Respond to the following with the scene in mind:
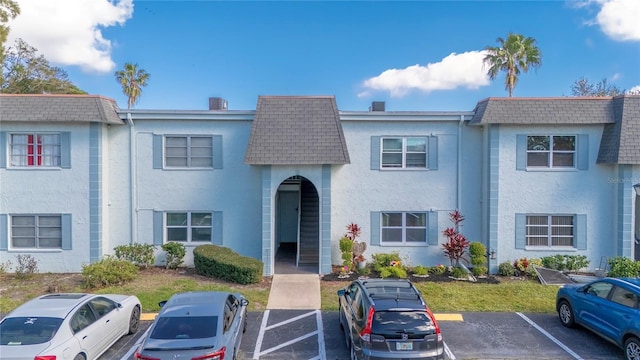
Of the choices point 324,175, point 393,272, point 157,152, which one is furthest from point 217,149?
point 393,272

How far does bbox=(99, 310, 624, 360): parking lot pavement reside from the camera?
882 centimetres

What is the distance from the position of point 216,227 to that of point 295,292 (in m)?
5.11

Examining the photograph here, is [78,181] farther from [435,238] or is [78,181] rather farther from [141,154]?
[435,238]

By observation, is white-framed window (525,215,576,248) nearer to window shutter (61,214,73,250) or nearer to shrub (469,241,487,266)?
shrub (469,241,487,266)

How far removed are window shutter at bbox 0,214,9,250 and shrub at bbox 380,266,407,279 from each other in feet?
50.0

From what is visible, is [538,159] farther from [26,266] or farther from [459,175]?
[26,266]

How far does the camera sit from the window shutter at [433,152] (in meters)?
16.3

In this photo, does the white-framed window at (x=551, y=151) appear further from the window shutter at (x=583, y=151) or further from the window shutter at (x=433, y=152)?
the window shutter at (x=433, y=152)

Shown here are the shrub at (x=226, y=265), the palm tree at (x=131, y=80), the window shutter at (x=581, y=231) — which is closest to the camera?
the shrub at (x=226, y=265)

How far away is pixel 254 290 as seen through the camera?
13242 mm

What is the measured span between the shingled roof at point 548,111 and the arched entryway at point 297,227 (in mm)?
8519

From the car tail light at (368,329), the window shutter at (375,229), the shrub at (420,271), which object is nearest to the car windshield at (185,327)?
the car tail light at (368,329)

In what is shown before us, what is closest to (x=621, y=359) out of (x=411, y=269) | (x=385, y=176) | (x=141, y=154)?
(x=411, y=269)

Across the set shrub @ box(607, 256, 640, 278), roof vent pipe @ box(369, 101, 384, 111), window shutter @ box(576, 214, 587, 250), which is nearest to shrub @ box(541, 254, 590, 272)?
window shutter @ box(576, 214, 587, 250)
